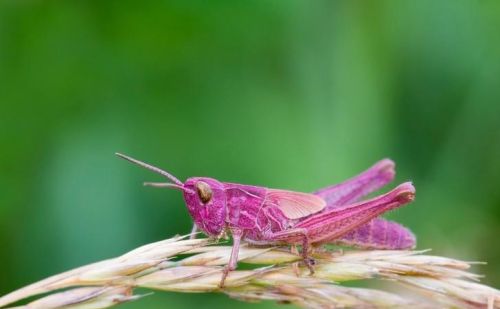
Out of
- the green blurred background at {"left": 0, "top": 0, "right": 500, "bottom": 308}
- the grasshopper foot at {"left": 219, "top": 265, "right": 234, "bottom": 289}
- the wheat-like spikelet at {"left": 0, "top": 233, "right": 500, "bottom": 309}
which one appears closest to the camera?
the wheat-like spikelet at {"left": 0, "top": 233, "right": 500, "bottom": 309}

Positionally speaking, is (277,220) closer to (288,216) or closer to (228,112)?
(288,216)

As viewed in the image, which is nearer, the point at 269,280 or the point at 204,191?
the point at 269,280

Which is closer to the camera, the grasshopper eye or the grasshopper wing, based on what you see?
the grasshopper eye

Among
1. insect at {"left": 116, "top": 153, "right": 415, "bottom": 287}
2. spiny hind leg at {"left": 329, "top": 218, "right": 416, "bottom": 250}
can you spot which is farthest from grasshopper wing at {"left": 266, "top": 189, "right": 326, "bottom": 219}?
spiny hind leg at {"left": 329, "top": 218, "right": 416, "bottom": 250}

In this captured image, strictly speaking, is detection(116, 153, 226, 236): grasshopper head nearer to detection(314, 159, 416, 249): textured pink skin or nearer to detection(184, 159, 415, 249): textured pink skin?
detection(184, 159, 415, 249): textured pink skin

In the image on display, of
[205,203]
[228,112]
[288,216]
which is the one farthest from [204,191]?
[228,112]

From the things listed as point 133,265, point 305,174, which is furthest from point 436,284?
point 305,174

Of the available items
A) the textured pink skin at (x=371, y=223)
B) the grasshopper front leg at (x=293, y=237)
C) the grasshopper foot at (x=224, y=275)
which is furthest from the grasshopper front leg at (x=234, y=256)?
the textured pink skin at (x=371, y=223)
